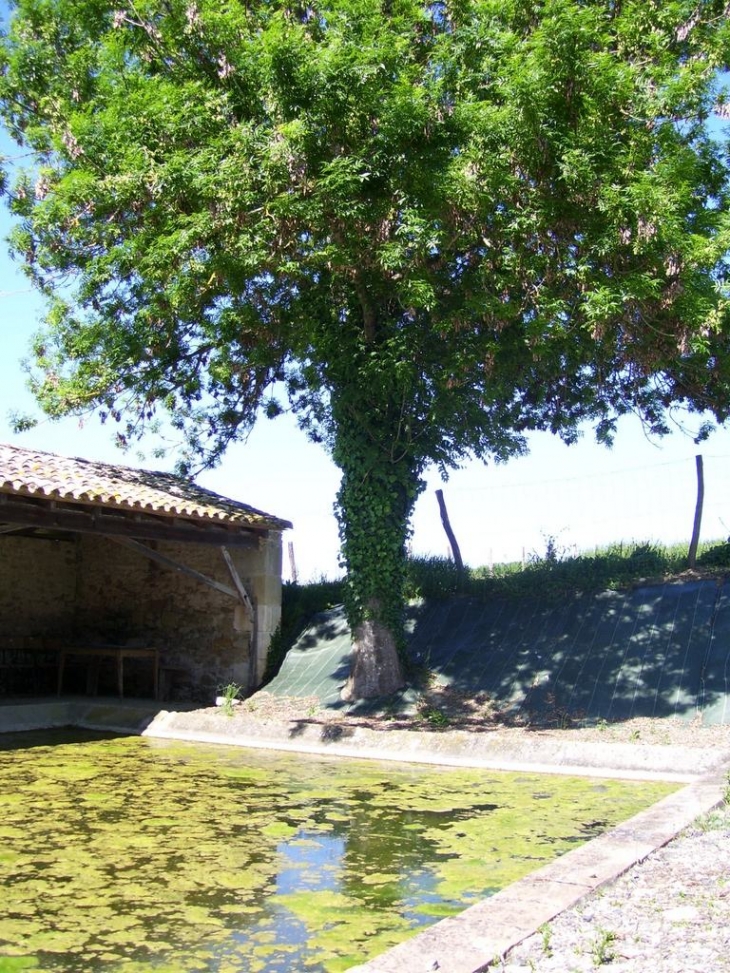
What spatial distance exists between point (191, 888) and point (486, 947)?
1790 millimetres

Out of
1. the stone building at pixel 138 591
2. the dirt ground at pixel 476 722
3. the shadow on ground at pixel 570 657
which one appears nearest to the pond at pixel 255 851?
the dirt ground at pixel 476 722

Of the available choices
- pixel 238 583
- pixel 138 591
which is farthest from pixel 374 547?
pixel 138 591

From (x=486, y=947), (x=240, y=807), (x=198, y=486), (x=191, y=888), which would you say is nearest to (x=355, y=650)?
(x=198, y=486)

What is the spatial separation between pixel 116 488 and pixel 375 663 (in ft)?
12.1

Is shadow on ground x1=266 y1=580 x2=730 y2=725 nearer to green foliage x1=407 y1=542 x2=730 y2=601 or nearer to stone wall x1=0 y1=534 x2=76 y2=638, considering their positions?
green foliage x1=407 y1=542 x2=730 y2=601

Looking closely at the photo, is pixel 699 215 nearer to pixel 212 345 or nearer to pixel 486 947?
pixel 212 345

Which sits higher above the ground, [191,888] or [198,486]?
[198,486]

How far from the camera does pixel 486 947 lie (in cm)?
314

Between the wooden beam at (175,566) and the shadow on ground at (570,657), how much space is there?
1.28 meters

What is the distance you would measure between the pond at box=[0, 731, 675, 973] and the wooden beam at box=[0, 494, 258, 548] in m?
2.48

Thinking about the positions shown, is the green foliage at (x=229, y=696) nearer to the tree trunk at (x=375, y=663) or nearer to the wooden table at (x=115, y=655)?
the wooden table at (x=115, y=655)

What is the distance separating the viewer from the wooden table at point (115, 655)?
39.9ft

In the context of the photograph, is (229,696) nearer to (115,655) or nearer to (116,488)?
(115,655)

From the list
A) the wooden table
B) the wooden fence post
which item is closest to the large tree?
the wooden fence post
